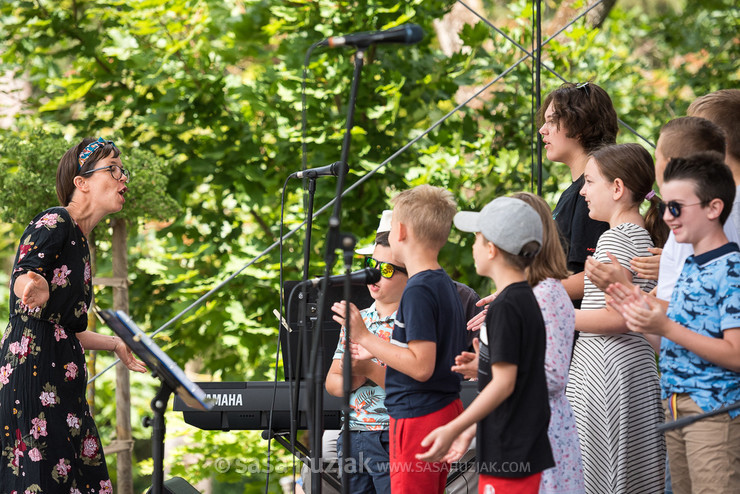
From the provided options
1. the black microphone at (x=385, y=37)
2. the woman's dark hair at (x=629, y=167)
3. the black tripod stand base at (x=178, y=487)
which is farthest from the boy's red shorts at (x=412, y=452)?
the black tripod stand base at (x=178, y=487)

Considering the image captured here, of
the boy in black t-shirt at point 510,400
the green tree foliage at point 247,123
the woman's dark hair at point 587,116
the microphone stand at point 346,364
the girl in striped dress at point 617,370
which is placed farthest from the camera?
the green tree foliage at point 247,123

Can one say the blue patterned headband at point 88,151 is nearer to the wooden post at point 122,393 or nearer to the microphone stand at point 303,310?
the microphone stand at point 303,310

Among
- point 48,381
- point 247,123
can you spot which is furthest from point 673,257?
point 247,123

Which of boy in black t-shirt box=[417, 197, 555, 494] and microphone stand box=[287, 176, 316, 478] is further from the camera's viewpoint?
microphone stand box=[287, 176, 316, 478]

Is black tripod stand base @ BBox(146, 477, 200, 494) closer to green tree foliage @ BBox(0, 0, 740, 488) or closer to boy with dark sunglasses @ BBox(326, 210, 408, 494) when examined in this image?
boy with dark sunglasses @ BBox(326, 210, 408, 494)

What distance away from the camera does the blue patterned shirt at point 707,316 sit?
218cm

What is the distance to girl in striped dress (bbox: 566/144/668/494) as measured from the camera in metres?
2.63

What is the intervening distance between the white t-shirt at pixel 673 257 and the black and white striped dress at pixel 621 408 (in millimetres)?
157

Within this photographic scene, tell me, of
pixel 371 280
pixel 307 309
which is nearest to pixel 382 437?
pixel 307 309

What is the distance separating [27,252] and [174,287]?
2455mm

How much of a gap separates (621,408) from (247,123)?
3.49 meters

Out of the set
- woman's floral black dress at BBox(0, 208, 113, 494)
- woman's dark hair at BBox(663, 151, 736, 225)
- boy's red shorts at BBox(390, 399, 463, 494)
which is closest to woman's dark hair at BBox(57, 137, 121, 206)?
woman's floral black dress at BBox(0, 208, 113, 494)

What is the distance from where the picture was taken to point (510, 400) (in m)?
2.14

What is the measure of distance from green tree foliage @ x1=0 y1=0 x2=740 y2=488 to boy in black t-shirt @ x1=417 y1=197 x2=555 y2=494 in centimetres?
280
